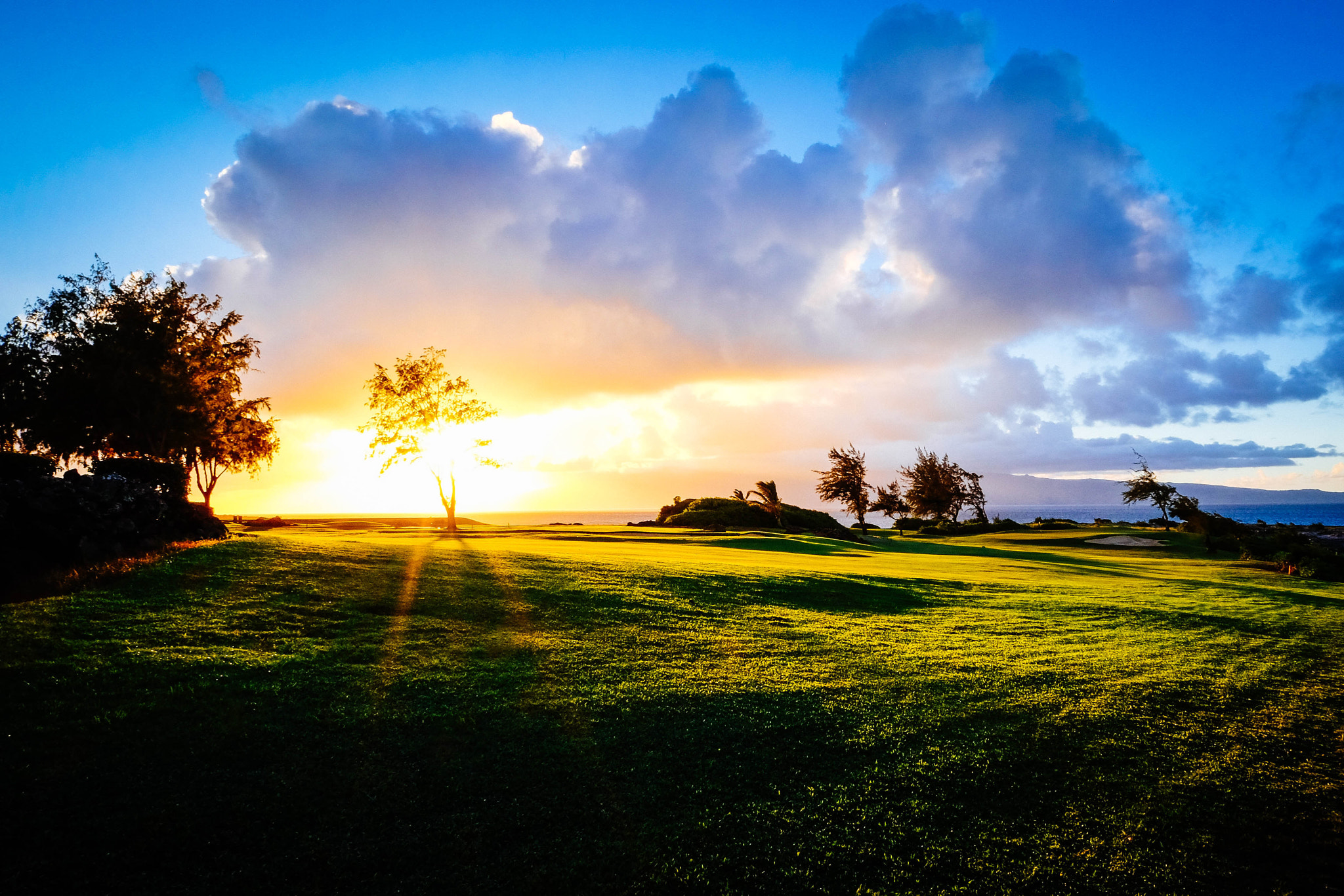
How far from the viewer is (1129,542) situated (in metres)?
48.2

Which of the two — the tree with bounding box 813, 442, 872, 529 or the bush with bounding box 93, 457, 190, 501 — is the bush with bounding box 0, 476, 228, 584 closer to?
the bush with bounding box 93, 457, 190, 501

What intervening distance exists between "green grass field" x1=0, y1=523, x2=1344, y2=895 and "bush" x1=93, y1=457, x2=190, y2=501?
716 centimetres

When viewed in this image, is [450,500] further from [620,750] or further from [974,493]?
[974,493]

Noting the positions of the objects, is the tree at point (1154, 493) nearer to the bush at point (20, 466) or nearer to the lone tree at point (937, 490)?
the lone tree at point (937, 490)

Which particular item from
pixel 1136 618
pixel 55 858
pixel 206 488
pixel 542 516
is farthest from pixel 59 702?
pixel 542 516

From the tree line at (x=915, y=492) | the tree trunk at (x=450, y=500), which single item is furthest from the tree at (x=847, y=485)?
the tree trunk at (x=450, y=500)

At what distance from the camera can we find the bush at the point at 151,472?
18719mm

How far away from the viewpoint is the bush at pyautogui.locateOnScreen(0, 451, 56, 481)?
16250 millimetres

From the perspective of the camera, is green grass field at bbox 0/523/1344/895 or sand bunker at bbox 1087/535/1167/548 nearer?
green grass field at bbox 0/523/1344/895

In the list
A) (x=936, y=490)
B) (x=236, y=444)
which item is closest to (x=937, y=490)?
(x=936, y=490)

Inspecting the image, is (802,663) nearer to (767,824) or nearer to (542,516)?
(767,824)

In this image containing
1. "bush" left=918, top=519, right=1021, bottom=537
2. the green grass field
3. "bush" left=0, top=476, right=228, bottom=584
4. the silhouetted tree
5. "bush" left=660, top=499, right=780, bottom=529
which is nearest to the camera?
the green grass field

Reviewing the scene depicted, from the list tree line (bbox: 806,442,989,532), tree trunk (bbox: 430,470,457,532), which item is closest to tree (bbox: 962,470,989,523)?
tree line (bbox: 806,442,989,532)

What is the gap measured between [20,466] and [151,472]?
3.13 metres
